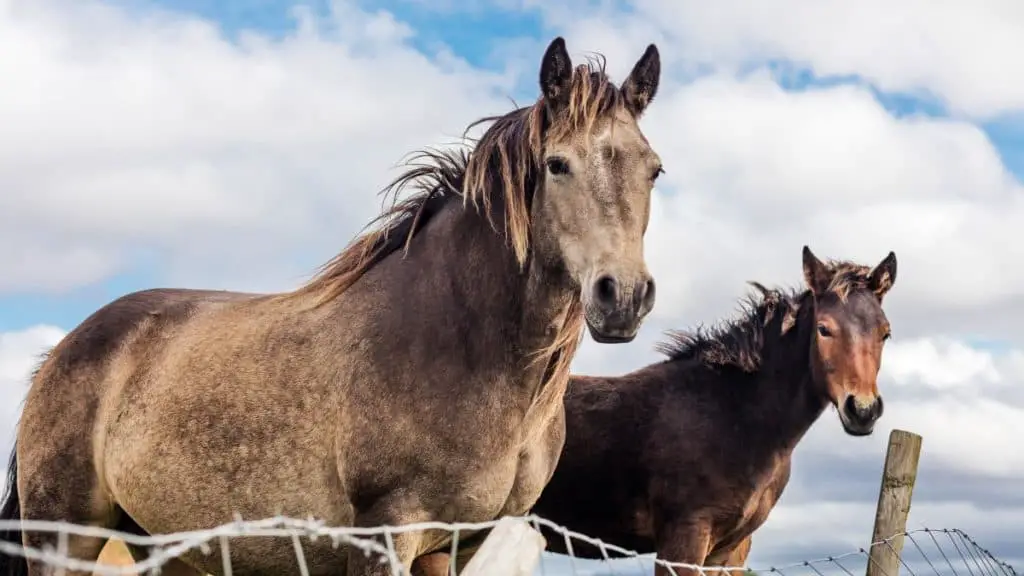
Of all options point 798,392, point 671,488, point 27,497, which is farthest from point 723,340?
point 27,497

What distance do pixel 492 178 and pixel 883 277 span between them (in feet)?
15.8

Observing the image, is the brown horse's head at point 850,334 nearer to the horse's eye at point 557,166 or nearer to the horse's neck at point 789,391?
the horse's neck at point 789,391

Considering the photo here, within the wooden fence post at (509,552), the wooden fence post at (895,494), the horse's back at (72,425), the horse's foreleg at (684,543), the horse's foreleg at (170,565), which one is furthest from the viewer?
the horse's foreleg at (684,543)

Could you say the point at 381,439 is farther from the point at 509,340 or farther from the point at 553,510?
the point at 553,510

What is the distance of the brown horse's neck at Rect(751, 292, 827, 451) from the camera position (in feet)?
28.1

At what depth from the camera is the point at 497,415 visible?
4.70 meters

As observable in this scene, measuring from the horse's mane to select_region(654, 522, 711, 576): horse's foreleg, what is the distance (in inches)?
140

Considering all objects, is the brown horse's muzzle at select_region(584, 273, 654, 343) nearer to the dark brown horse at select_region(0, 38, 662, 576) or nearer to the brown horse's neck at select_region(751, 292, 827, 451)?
the dark brown horse at select_region(0, 38, 662, 576)

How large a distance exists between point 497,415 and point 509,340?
34 centimetres

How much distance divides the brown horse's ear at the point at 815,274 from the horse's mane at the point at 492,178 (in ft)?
13.7

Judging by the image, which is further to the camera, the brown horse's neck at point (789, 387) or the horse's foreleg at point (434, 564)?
the brown horse's neck at point (789, 387)

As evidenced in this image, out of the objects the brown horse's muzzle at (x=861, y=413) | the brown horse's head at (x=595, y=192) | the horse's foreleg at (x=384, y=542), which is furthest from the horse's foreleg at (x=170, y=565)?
the brown horse's muzzle at (x=861, y=413)

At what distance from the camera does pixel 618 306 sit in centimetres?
414

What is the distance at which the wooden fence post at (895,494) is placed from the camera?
7340 mm
